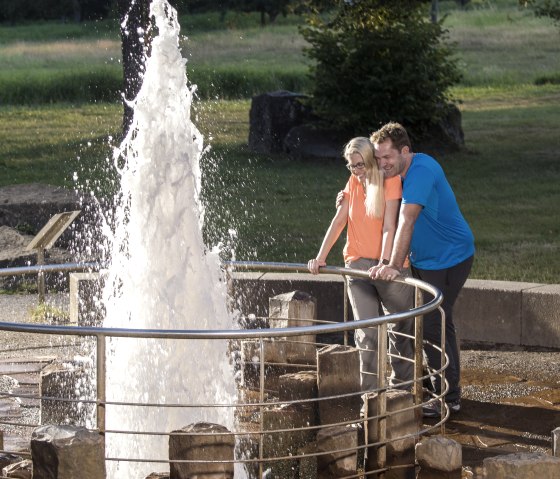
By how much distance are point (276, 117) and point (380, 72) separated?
1818 mm

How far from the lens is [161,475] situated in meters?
5.64

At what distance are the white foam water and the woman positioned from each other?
0.69 m

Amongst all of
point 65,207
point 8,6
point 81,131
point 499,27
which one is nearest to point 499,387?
point 65,207

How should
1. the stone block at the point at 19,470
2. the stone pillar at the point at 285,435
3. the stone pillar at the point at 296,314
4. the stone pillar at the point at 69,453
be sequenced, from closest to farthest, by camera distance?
1. the stone pillar at the point at 69,453
2. the stone block at the point at 19,470
3. the stone pillar at the point at 285,435
4. the stone pillar at the point at 296,314

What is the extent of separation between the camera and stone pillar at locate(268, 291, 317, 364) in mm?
7945

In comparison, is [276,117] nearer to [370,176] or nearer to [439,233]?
[439,233]

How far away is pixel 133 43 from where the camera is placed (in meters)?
21.0

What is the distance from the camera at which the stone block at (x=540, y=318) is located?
28.1 feet

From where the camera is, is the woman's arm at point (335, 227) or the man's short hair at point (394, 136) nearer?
the man's short hair at point (394, 136)

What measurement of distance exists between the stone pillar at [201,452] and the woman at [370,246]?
1.80 metres

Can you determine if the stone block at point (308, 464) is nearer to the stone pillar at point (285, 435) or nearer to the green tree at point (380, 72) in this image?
the stone pillar at point (285, 435)

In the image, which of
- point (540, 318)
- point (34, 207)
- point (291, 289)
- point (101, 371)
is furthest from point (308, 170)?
point (101, 371)

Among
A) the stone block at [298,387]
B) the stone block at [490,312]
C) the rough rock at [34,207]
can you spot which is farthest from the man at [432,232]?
the rough rock at [34,207]

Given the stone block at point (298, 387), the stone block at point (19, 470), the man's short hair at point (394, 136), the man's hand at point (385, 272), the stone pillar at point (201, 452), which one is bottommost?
the stone block at point (298, 387)
